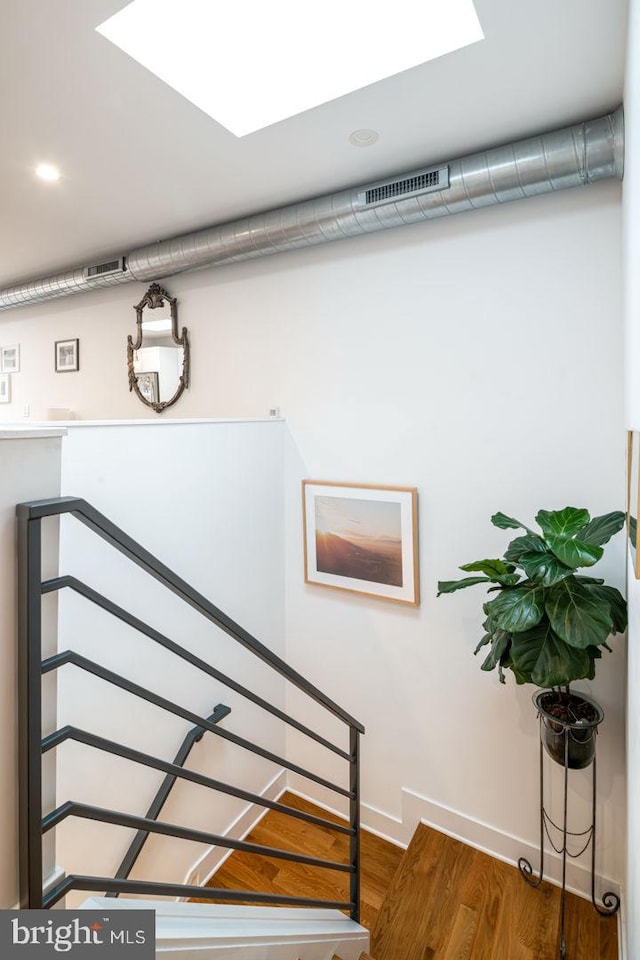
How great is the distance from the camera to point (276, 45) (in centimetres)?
183

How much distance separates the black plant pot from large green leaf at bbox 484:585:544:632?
542 mm

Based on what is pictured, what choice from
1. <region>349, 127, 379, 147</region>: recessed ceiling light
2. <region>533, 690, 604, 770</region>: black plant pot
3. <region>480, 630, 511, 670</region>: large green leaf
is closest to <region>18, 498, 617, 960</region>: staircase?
<region>480, 630, 511, 670</region>: large green leaf

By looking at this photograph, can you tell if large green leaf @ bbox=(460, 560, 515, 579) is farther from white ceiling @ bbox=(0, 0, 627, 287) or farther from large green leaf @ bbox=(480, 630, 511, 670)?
white ceiling @ bbox=(0, 0, 627, 287)

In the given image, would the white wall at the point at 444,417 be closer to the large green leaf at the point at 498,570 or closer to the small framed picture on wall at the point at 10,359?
the large green leaf at the point at 498,570

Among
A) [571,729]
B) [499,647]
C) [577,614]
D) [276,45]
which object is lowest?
[571,729]

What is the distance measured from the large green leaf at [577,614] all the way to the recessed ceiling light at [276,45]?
1.97 m

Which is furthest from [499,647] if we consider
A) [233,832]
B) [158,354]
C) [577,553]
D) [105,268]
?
[105,268]

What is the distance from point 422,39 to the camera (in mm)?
1709

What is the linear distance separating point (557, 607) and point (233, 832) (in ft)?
7.65

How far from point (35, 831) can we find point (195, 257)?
10.1 feet

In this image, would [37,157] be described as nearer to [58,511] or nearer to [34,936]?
[58,511]

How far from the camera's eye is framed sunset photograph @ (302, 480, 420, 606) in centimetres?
276

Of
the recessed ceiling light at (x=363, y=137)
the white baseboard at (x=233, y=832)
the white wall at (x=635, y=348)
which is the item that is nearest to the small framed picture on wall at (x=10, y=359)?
the recessed ceiling light at (x=363, y=137)

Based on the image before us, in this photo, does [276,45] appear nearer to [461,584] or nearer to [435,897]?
[461,584]
